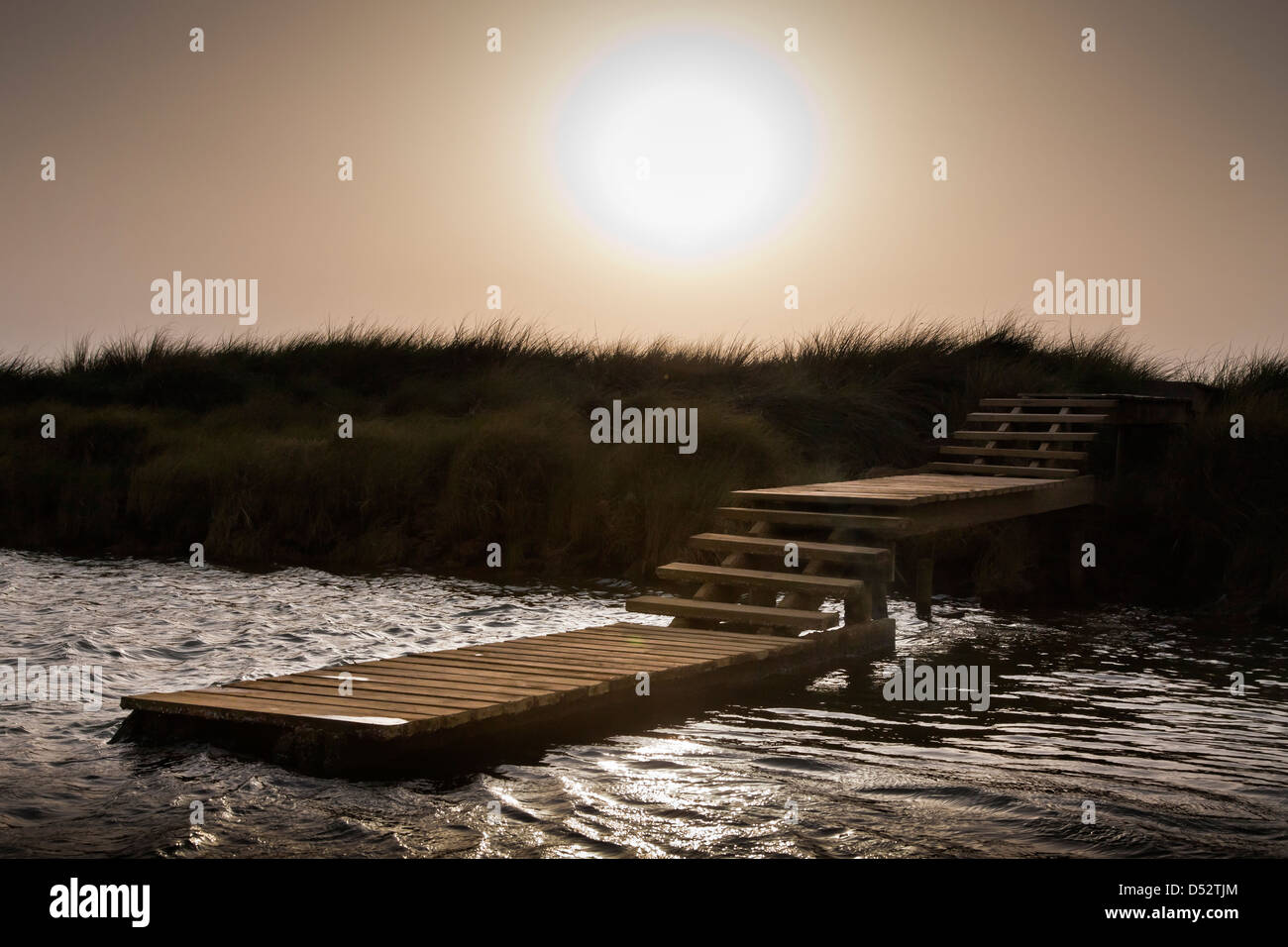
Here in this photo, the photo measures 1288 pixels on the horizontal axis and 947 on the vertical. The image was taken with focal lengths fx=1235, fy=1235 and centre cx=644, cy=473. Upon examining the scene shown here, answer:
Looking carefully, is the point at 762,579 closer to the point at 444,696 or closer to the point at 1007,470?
the point at 444,696

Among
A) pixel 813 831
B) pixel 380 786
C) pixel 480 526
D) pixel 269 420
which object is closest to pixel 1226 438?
pixel 480 526

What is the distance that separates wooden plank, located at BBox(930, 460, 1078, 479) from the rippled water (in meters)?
3.03

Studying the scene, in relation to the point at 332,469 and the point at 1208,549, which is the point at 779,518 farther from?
the point at 332,469

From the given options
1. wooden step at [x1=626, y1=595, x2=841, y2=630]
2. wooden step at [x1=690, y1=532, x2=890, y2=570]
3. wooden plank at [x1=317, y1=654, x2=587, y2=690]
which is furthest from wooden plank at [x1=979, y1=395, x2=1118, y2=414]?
wooden plank at [x1=317, y1=654, x2=587, y2=690]

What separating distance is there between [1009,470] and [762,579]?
4758 mm

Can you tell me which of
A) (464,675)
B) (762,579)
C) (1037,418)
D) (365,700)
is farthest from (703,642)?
(1037,418)

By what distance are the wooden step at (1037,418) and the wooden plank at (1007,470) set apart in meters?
0.59

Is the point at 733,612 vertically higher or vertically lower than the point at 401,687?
higher

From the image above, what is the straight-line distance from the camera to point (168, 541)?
1477 centimetres

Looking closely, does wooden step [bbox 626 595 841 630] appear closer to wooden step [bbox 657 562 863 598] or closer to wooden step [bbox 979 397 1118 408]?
wooden step [bbox 657 562 863 598]

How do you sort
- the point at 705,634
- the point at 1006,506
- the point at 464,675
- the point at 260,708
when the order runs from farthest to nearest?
the point at 1006,506 < the point at 705,634 < the point at 464,675 < the point at 260,708

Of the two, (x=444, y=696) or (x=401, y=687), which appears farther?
(x=401, y=687)

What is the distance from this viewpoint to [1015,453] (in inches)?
527
